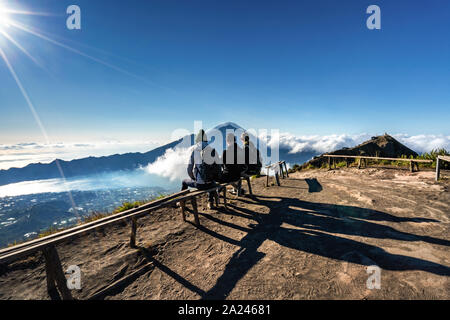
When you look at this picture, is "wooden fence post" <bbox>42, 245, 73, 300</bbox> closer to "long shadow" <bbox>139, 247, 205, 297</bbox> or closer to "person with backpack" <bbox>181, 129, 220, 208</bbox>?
"long shadow" <bbox>139, 247, 205, 297</bbox>

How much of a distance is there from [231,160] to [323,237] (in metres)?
3.95

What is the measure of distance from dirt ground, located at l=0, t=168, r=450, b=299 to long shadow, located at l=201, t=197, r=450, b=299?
0.02 m

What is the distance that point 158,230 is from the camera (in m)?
5.41

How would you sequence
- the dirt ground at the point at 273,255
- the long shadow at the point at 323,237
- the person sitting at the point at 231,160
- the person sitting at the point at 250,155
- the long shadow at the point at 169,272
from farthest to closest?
the person sitting at the point at 250,155 < the person sitting at the point at 231,160 < the long shadow at the point at 323,237 < the long shadow at the point at 169,272 < the dirt ground at the point at 273,255

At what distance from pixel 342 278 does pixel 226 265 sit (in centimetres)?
189

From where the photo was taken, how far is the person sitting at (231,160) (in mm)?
7273

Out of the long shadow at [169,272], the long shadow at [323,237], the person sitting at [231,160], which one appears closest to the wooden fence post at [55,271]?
the long shadow at [169,272]

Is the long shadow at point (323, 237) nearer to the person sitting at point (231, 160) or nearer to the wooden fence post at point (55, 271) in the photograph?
the person sitting at point (231, 160)

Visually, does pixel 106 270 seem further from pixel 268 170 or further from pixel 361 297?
pixel 268 170

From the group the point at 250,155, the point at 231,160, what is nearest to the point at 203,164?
the point at 231,160

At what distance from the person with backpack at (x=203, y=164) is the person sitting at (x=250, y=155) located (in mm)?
1863

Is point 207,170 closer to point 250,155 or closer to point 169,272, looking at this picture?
point 250,155

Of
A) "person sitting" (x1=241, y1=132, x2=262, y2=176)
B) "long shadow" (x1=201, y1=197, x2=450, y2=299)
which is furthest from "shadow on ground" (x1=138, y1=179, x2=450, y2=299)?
"person sitting" (x1=241, y1=132, x2=262, y2=176)

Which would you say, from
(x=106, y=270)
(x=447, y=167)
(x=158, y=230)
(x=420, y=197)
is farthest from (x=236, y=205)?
(x=447, y=167)
